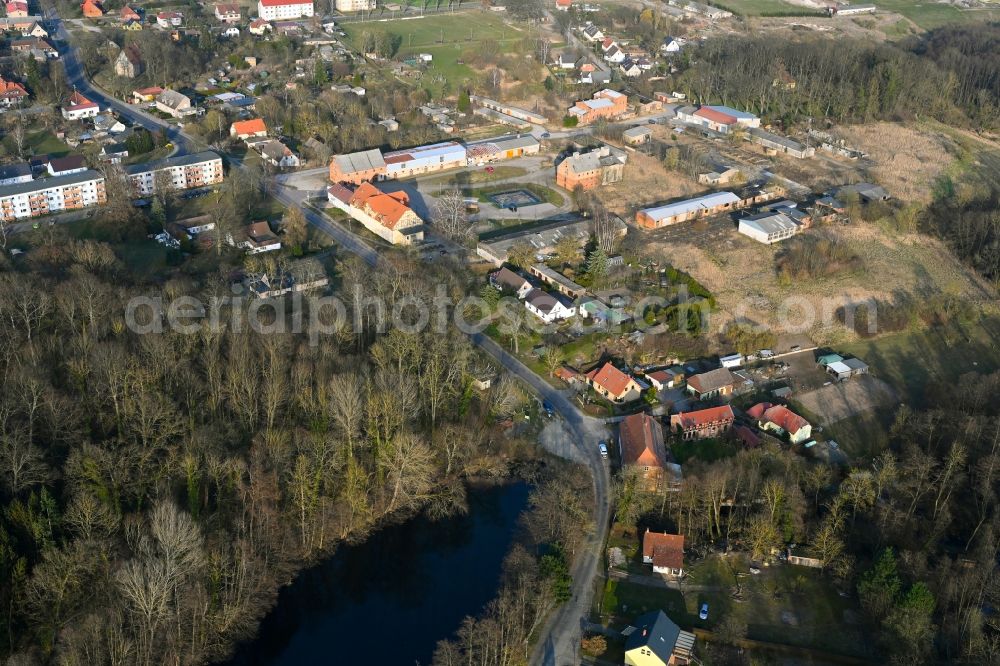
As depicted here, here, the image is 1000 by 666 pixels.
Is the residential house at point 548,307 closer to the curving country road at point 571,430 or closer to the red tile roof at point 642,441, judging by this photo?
the curving country road at point 571,430

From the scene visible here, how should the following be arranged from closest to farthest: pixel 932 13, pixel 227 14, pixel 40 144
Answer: pixel 40 144 < pixel 227 14 < pixel 932 13

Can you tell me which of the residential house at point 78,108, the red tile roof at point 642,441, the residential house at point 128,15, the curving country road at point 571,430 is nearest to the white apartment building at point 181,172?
the curving country road at point 571,430

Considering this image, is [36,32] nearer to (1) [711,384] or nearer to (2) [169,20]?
(2) [169,20]

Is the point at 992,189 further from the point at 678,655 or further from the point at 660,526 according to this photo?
the point at 678,655

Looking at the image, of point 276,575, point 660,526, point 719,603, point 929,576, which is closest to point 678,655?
point 719,603

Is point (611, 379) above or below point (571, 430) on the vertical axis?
above

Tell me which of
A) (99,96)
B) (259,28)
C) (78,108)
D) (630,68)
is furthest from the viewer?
(259,28)

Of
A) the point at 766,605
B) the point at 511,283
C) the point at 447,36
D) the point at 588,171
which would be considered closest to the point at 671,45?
the point at 447,36
